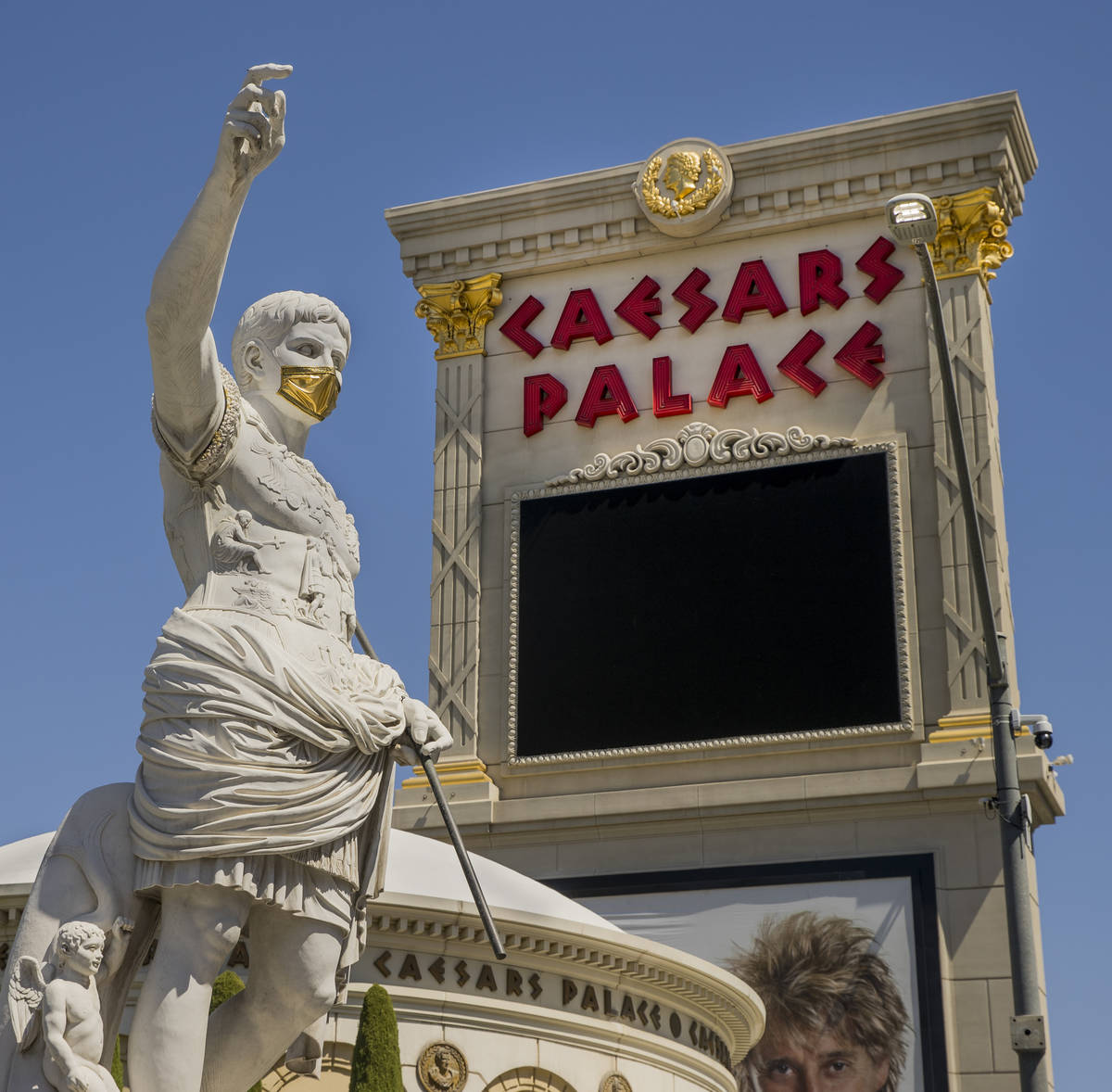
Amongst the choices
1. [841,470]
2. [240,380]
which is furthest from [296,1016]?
[841,470]

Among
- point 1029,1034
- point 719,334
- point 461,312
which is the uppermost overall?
point 461,312

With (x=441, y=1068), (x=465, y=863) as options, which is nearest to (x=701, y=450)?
(x=441, y=1068)

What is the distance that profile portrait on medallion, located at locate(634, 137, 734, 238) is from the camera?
29.2 meters

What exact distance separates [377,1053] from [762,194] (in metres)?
20.0

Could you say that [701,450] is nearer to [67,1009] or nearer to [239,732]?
[239,732]

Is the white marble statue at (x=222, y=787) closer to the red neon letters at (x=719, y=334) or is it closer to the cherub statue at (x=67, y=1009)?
the cherub statue at (x=67, y=1009)

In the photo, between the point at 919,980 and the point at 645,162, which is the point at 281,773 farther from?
the point at 645,162

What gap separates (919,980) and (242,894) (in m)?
20.0

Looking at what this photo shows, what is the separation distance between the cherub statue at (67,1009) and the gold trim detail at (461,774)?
21.6m

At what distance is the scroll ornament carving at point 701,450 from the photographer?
89.8 ft

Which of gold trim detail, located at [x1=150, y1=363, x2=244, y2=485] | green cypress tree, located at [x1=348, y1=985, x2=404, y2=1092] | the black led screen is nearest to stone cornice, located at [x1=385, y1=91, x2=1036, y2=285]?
the black led screen

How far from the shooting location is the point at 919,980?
79.3 ft

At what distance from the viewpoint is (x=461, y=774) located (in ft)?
90.1

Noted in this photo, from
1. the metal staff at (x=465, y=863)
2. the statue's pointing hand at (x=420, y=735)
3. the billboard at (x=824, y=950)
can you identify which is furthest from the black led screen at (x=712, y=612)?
the statue's pointing hand at (x=420, y=735)
